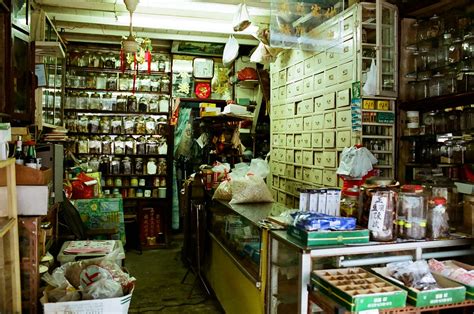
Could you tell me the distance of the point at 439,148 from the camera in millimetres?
4176

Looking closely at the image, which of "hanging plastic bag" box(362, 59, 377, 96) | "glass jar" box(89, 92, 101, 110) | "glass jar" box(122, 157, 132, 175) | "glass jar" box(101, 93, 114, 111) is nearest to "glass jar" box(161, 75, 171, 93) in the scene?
"glass jar" box(101, 93, 114, 111)

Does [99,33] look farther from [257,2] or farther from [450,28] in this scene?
[450,28]

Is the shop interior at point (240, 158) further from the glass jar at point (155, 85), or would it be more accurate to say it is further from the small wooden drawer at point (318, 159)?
the small wooden drawer at point (318, 159)

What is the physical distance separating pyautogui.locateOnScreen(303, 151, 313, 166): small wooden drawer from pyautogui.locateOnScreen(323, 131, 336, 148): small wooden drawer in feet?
1.30

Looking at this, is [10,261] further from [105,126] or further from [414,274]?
[105,126]

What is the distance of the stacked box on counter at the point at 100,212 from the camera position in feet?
17.0

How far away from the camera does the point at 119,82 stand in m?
7.51

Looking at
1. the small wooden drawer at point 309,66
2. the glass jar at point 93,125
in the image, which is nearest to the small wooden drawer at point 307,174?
the small wooden drawer at point 309,66

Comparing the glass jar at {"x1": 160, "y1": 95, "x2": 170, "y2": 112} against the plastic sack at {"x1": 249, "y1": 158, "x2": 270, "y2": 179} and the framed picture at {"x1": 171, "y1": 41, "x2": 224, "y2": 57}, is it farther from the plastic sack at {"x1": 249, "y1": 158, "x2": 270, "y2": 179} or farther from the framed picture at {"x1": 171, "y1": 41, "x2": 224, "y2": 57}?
the plastic sack at {"x1": 249, "y1": 158, "x2": 270, "y2": 179}

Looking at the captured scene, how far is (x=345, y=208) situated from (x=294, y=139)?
337 cm

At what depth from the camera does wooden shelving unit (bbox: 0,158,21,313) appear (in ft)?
7.38

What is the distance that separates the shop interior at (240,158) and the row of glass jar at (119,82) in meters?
0.03

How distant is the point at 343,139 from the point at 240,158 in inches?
96.2

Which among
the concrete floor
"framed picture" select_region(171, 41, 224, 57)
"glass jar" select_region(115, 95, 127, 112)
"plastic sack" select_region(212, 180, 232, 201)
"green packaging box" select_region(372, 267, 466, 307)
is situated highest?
"framed picture" select_region(171, 41, 224, 57)
